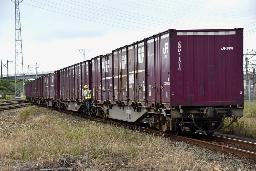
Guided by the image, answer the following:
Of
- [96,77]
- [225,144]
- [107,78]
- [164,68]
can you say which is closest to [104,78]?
[107,78]

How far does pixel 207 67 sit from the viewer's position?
590 inches

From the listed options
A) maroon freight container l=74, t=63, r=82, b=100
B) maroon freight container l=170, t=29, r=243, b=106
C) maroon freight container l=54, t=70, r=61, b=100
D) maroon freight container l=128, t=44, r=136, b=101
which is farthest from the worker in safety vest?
maroon freight container l=170, t=29, r=243, b=106

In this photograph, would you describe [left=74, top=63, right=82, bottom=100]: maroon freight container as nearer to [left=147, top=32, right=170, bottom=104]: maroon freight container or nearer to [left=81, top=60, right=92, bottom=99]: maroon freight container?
[left=81, top=60, right=92, bottom=99]: maroon freight container

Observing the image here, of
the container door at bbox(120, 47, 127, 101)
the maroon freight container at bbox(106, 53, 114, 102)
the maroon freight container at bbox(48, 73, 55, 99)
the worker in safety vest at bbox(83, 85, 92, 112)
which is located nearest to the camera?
the container door at bbox(120, 47, 127, 101)

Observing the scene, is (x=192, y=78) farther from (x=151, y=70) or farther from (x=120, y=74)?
(x=120, y=74)

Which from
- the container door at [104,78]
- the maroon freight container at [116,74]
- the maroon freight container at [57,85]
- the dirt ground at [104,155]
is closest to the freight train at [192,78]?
the dirt ground at [104,155]

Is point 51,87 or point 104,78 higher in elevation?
point 104,78

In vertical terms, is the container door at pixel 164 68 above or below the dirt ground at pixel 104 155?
above

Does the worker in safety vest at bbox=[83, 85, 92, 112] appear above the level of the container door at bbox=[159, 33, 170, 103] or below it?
below

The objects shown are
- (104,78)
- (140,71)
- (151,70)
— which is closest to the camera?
(151,70)

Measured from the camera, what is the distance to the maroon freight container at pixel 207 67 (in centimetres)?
1466

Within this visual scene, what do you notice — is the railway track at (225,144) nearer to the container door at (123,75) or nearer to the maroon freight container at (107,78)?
the container door at (123,75)

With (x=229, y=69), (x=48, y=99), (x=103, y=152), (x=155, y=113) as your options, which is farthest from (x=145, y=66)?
(x=48, y=99)

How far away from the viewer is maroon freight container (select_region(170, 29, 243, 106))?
14.7 m
